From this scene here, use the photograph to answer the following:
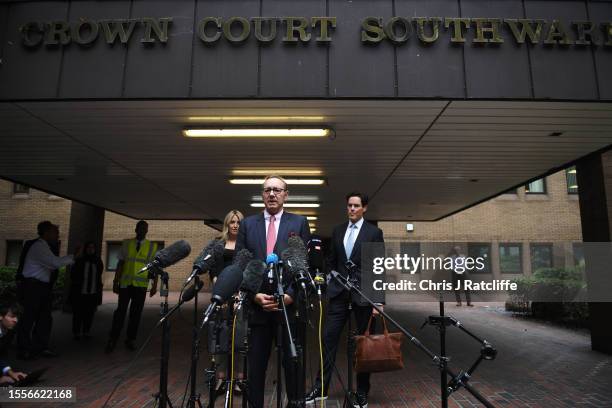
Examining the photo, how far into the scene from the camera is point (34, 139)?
6500mm

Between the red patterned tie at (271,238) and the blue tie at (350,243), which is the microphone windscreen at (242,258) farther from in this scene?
the blue tie at (350,243)

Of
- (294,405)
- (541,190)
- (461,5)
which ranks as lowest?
(294,405)

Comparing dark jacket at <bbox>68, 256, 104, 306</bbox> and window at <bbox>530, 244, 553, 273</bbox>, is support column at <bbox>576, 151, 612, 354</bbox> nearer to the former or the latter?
dark jacket at <bbox>68, 256, 104, 306</bbox>

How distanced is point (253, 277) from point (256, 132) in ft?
12.5

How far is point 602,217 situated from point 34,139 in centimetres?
957

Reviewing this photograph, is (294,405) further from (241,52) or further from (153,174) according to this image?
(153,174)

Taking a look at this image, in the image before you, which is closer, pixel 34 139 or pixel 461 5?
pixel 461 5

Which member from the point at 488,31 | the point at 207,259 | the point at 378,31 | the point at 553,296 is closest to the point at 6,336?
the point at 207,259

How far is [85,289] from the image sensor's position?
7.94 m

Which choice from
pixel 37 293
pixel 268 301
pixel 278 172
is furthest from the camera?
pixel 278 172

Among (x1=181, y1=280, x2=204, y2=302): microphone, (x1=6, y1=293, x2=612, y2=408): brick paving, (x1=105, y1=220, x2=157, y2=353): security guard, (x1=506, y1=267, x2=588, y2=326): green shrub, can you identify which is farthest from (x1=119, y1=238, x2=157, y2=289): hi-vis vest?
(x1=506, y1=267, x2=588, y2=326): green shrub

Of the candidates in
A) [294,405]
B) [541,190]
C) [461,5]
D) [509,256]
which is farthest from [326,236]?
[294,405]

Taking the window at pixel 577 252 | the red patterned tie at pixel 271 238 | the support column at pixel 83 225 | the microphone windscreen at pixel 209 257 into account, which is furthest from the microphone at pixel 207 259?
the support column at pixel 83 225

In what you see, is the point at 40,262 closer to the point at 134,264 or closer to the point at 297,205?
the point at 134,264
